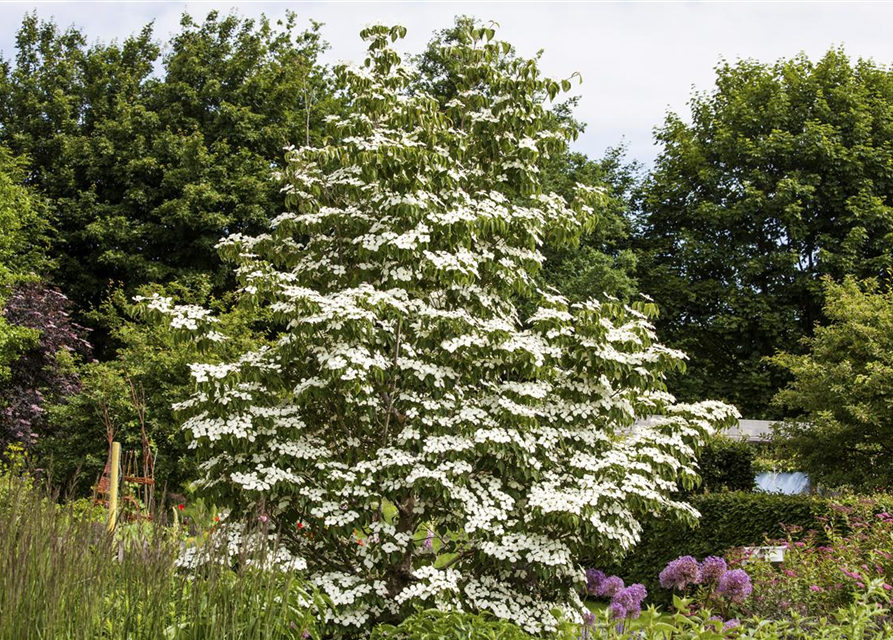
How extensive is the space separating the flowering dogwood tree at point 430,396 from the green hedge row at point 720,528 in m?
3.26

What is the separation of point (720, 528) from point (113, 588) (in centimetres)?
755

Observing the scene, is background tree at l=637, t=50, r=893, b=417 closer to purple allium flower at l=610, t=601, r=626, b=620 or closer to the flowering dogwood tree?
the flowering dogwood tree

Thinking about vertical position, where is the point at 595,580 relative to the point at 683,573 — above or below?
below

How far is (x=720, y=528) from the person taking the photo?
375 inches

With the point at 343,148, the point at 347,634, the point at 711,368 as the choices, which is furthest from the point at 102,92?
the point at 347,634

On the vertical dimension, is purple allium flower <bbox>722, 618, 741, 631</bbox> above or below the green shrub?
below

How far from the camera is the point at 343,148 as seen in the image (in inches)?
258

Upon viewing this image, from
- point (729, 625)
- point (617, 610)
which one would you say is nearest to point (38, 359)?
point (617, 610)

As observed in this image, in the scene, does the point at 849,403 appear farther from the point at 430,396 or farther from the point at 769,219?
the point at 769,219

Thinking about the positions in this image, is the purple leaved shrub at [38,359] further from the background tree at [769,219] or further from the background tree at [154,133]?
the background tree at [769,219]

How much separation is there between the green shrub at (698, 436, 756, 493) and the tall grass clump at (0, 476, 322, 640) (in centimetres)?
925

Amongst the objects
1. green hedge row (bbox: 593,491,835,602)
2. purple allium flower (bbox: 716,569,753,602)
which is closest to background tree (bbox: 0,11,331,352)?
green hedge row (bbox: 593,491,835,602)

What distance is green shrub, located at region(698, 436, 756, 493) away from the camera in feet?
38.7

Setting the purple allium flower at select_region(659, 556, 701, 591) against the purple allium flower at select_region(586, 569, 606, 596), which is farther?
the purple allium flower at select_region(586, 569, 606, 596)
